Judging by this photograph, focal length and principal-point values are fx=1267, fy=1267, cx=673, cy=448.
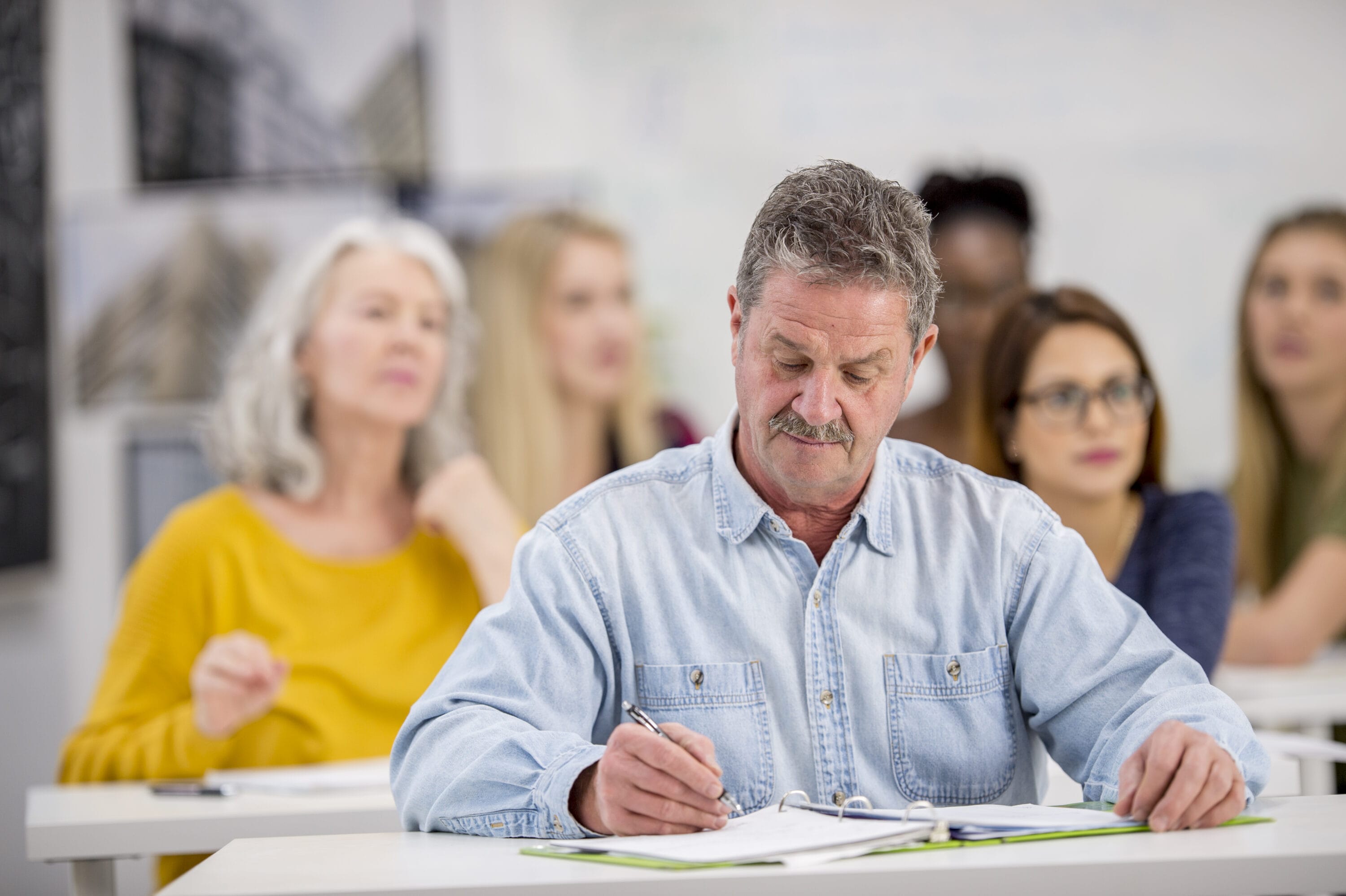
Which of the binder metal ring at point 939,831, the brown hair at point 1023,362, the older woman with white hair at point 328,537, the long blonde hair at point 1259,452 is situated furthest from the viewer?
the long blonde hair at point 1259,452

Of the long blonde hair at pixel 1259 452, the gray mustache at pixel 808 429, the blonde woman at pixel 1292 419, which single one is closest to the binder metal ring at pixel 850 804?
the gray mustache at pixel 808 429

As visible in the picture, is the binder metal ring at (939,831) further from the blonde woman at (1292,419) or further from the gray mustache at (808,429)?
the blonde woman at (1292,419)

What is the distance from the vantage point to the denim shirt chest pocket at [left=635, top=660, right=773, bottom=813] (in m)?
1.43

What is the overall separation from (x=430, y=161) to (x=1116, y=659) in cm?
296

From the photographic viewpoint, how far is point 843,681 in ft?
4.79

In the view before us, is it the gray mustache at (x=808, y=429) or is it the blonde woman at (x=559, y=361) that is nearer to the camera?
the gray mustache at (x=808, y=429)

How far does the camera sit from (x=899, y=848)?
1.12m

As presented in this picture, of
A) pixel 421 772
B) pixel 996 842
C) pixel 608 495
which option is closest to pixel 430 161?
pixel 608 495

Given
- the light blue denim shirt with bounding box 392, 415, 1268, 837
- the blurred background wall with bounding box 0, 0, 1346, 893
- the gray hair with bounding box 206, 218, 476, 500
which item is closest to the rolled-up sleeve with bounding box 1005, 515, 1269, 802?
the light blue denim shirt with bounding box 392, 415, 1268, 837

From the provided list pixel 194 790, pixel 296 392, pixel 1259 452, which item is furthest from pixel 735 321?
pixel 1259 452

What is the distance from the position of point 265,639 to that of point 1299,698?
2.27m

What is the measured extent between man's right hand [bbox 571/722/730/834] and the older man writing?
0.09m

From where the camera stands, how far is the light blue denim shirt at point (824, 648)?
55.1 inches

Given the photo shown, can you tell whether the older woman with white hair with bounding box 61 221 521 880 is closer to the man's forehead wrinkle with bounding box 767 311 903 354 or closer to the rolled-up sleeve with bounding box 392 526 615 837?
the rolled-up sleeve with bounding box 392 526 615 837
